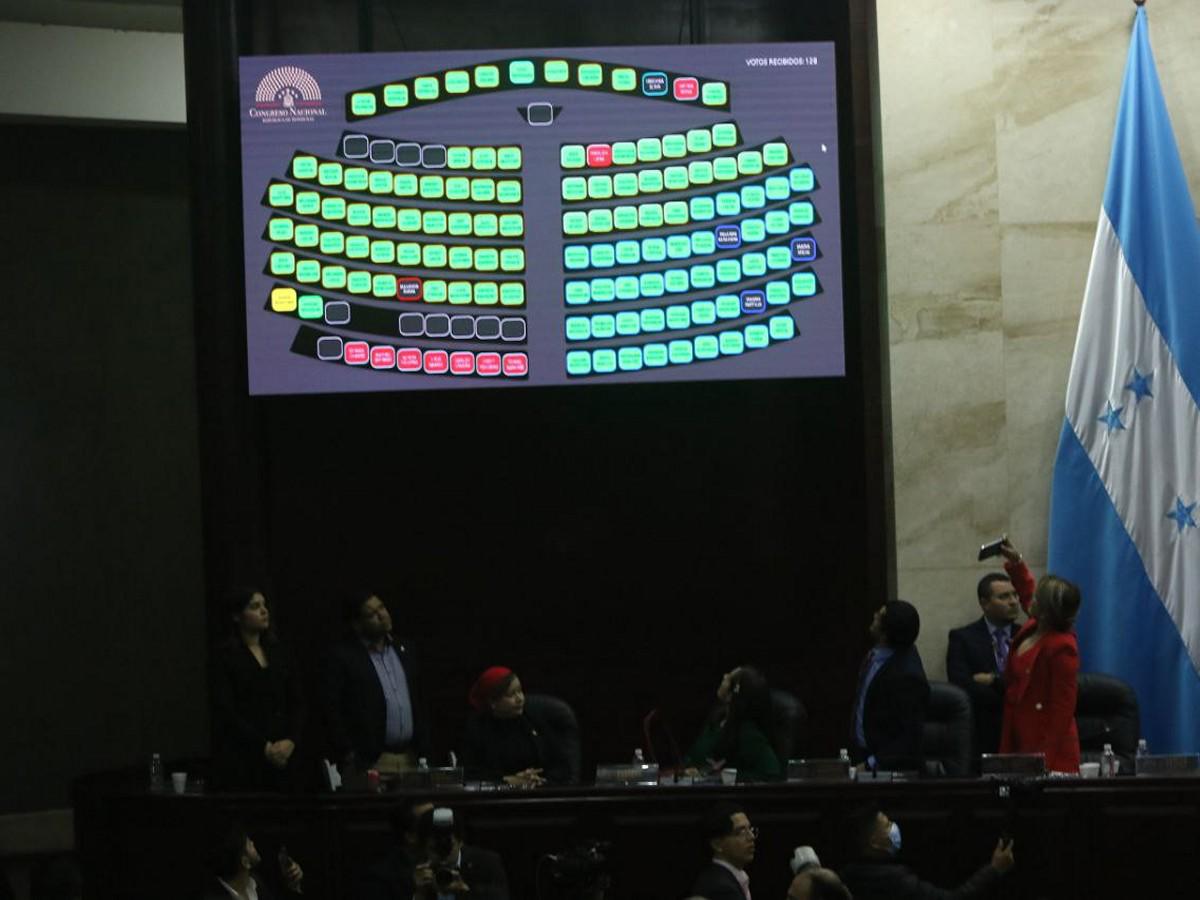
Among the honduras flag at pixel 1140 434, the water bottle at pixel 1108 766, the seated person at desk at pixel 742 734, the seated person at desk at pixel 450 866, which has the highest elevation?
the honduras flag at pixel 1140 434

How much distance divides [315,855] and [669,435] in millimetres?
2626

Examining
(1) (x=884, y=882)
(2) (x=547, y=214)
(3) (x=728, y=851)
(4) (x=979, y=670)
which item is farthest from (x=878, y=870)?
(2) (x=547, y=214)

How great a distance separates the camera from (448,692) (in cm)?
805

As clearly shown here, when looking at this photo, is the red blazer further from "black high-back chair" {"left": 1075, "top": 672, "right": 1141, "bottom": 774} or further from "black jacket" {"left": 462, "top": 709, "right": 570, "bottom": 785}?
"black jacket" {"left": 462, "top": 709, "right": 570, "bottom": 785}

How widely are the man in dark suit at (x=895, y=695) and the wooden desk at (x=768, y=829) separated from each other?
0.24 m

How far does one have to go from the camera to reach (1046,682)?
247 inches

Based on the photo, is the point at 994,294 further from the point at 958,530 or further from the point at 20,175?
the point at 20,175

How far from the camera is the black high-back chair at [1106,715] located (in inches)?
279

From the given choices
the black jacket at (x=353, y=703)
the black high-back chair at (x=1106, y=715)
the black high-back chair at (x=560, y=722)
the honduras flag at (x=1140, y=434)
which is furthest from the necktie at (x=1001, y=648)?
the black jacket at (x=353, y=703)

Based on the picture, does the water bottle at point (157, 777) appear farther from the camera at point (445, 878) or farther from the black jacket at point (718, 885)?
the black jacket at point (718, 885)

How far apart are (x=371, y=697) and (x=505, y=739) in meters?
0.49

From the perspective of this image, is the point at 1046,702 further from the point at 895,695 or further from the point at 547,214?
the point at 547,214

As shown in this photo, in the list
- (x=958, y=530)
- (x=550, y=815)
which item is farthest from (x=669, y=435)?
(x=550, y=815)

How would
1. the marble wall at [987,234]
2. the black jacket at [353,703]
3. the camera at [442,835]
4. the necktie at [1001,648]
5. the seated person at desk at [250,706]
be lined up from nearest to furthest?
the camera at [442,835], the seated person at desk at [250,706], the black jacket at [353,703], the necktie at [1001,648], the marble wall at [987,234]
